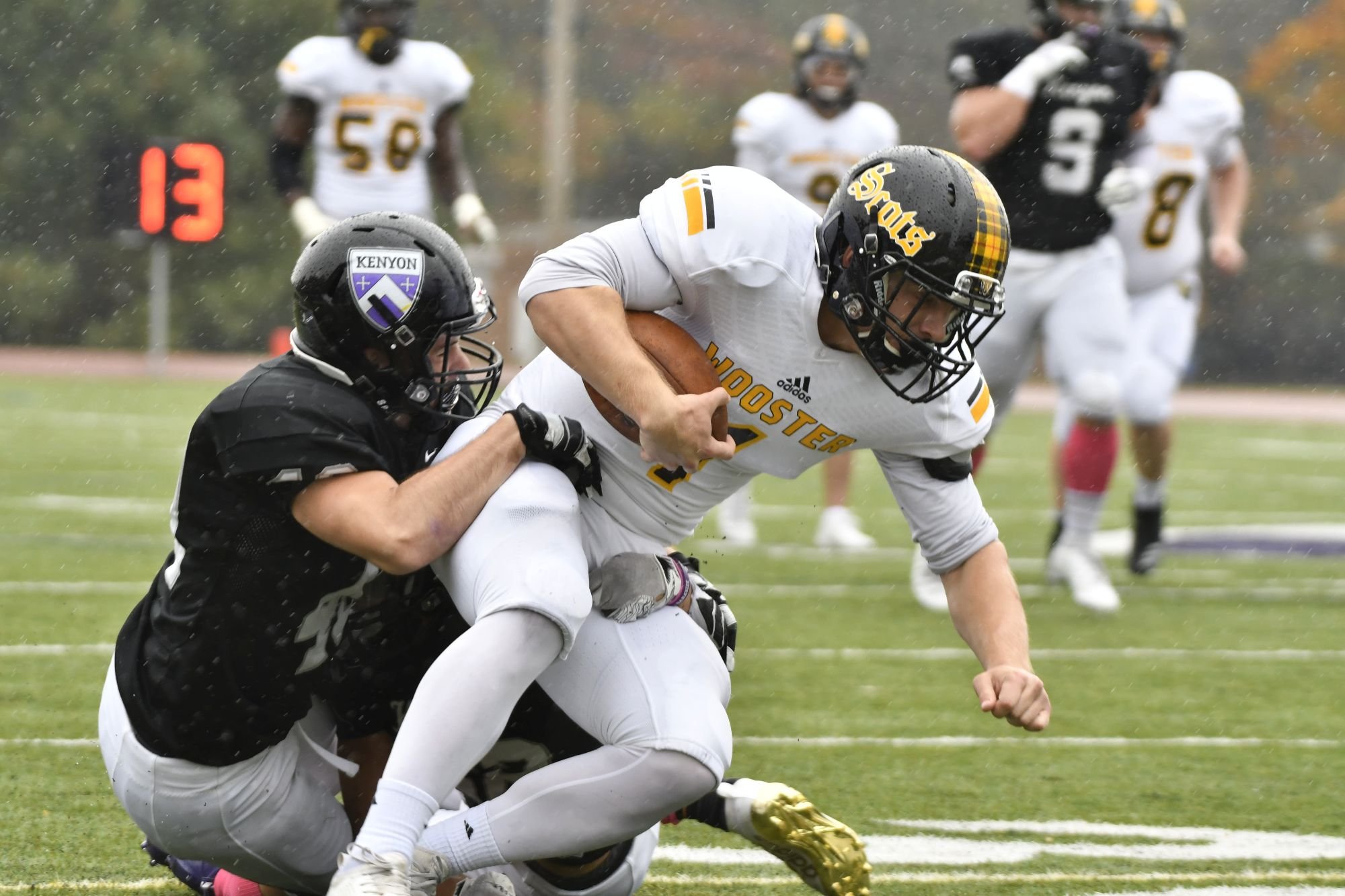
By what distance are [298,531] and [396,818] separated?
0.45 m

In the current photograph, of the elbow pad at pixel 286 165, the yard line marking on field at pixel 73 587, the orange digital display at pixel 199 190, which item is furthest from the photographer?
the orange digital display at pixel 199 190

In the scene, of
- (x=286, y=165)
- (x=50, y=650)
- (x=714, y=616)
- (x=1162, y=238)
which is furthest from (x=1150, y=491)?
(x=714, y=616)

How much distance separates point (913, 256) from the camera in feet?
8.70

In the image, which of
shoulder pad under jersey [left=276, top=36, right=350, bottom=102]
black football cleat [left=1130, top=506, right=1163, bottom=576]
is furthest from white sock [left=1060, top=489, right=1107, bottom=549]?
shoulder pad under jersey [left=276, top=36, right=350, bottom=102]

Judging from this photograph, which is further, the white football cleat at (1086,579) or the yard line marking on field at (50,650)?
the white football cleat at (1086,579)

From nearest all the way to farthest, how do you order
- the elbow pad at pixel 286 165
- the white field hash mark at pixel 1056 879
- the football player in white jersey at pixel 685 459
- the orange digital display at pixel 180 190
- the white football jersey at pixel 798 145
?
the football player in white jersey at pixel 685 459 < the white field hash mark at pixel 1056 879 < the elbow pad at pixel 286 165 < the white football jersey at pixel 798 145 < the orange digital display at pixel 180 190

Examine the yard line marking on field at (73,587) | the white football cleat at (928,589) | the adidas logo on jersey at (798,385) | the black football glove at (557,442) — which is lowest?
the yard line marking on field at (73,587)

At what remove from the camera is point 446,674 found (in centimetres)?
244

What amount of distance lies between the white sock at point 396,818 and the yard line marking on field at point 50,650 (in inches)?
105

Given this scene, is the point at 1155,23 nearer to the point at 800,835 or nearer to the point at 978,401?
the point at 978,401

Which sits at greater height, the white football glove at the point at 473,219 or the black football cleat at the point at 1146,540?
the white football glove at the point at 473,219

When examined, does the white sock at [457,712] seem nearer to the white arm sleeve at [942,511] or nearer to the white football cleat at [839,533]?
the white arm sleeve at [942,511]

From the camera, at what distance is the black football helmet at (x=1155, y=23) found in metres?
6.86

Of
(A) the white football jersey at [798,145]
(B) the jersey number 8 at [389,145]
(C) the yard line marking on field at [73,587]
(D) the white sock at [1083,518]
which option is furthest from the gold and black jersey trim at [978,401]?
(A) the white football jersey at [798,145]
